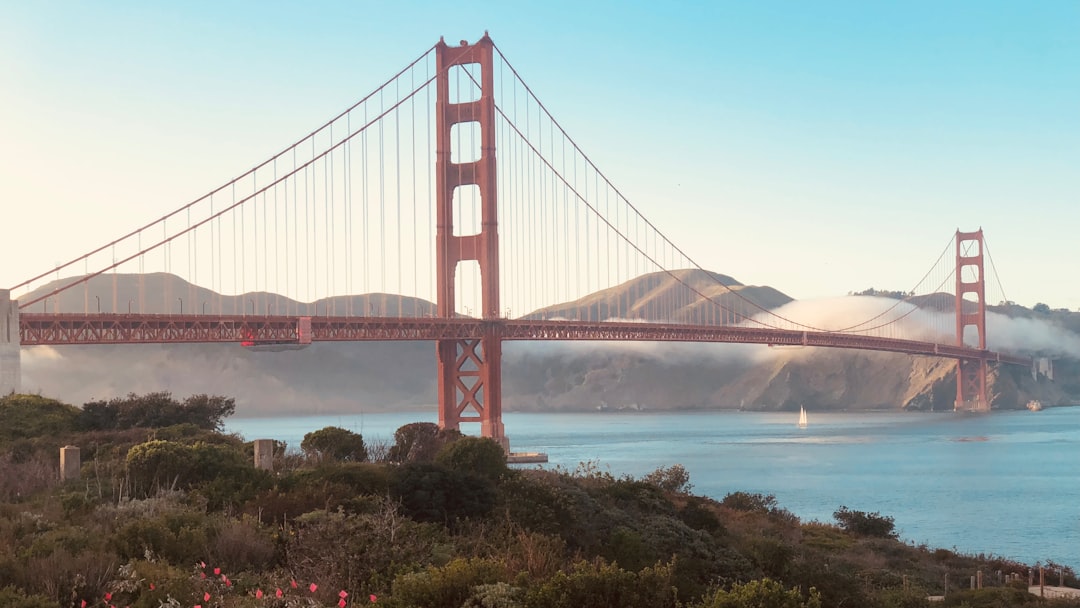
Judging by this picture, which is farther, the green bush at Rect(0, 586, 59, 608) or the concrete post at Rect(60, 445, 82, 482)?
the concrete post at Rect(60, 445, 82, 482)

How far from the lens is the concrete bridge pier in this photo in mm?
35438

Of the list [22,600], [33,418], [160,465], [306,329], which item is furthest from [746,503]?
[22,600]

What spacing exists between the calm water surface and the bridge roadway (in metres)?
5.75

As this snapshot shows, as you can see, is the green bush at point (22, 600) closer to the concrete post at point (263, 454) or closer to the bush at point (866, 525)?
the concrete post at point (263, 454)

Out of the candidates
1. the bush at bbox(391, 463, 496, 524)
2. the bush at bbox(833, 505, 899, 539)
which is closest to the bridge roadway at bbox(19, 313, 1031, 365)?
the bush at bbox(833, 505, 899, 539)

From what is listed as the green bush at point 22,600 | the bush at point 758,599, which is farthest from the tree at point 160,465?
the bush at point 758,599

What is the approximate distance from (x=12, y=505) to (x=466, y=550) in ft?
19.6

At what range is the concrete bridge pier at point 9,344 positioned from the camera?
35.4 metres

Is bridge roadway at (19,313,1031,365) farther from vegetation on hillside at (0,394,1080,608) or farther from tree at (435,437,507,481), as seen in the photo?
tree at (435,437,507,481)

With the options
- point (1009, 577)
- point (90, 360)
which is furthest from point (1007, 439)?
point (90, 360)

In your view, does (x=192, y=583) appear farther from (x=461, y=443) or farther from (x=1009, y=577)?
(x=1009, y=577)

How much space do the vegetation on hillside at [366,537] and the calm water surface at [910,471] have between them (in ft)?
39.8

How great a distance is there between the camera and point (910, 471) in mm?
65125

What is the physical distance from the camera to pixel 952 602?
20.8 meters
